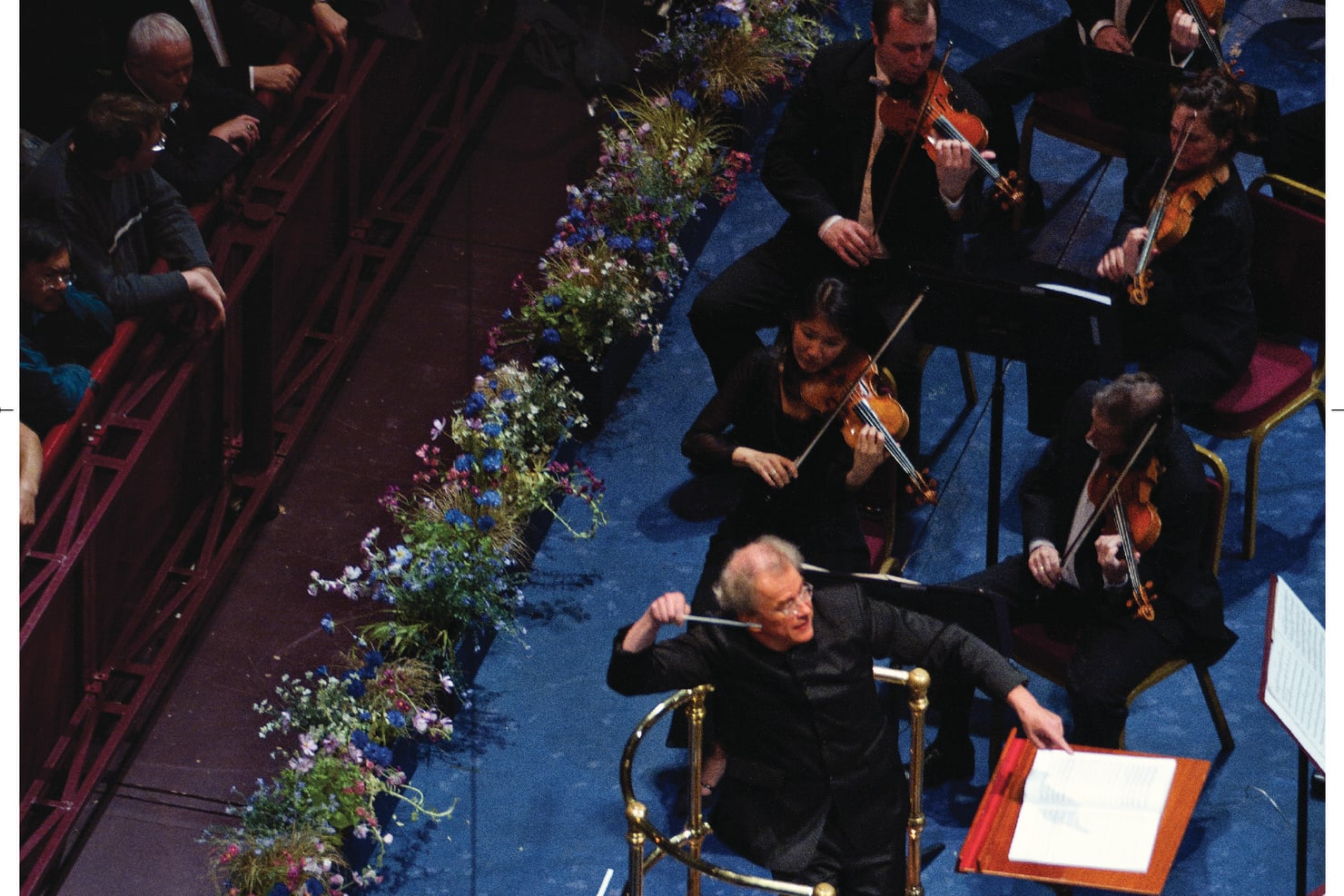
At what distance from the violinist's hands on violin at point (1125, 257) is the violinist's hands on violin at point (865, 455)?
86cm

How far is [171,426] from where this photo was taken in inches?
192

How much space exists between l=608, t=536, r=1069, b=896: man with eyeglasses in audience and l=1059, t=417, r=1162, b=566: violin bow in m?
0.51

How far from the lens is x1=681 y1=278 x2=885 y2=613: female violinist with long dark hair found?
4.64 metres

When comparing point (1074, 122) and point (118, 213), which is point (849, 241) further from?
point (118, 213)

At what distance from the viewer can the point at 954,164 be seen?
195 inches

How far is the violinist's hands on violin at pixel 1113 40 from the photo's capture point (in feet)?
18.8

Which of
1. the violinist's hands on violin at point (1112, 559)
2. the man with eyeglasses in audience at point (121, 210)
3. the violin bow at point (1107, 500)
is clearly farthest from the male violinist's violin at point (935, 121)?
the man with eyeglasses in audience at point (121, 210)

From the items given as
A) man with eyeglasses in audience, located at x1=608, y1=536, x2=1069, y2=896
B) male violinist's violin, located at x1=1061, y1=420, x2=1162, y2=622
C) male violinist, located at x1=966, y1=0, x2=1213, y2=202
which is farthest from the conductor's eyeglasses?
male violinist, located at x1=966, y1=0, x2=1213, y2=202

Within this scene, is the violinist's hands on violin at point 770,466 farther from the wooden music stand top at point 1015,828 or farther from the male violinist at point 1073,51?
the male violinist at point 1073,51

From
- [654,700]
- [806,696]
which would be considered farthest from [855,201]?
[806,696]

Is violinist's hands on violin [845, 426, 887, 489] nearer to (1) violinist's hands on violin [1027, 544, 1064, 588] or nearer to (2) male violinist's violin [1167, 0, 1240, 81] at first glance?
(1) violinist's hands on violin [1027, 544, 1064, 588]

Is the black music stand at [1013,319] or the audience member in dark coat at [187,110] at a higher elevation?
the audience member in dark coat at [187,110]

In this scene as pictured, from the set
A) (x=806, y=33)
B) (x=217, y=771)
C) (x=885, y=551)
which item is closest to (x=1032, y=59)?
(x=806, y=33)

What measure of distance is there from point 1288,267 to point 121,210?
2914mm
